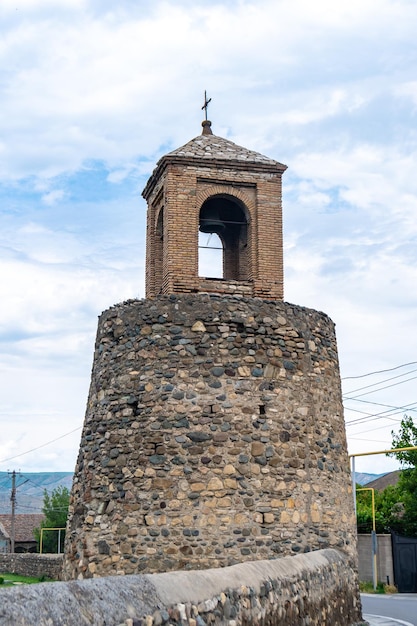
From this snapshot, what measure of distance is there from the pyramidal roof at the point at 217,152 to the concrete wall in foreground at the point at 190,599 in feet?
20.8

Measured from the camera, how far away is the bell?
13.4m

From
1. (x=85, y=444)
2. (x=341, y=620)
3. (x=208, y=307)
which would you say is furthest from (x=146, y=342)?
(x=341, y=620)

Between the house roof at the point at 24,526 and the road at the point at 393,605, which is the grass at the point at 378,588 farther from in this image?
the house roof at the point at 24,526

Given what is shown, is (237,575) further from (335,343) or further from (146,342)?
(335,343)

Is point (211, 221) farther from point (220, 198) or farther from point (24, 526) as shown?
point (24, 526)

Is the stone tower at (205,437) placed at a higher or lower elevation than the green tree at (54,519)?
higher

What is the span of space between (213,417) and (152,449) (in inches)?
35.5

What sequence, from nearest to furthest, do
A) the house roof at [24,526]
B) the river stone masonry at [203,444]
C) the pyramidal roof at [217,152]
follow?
the river stone masonry at [203,444]
the pyramidal roof at [217,152]
the house roof at [24,526]

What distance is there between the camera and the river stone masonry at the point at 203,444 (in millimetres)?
9867

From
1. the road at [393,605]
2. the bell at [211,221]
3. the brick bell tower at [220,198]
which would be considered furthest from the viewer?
the road at [393,605]

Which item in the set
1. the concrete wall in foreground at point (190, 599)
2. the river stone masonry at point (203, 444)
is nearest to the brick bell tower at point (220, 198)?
the river stone masonry at point (203, 444)

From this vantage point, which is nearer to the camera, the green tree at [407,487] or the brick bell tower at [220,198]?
the brick bell tower at [220,198]

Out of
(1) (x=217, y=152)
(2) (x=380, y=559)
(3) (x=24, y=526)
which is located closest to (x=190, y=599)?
(1) (x=217, y=152)

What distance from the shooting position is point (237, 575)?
653cm
